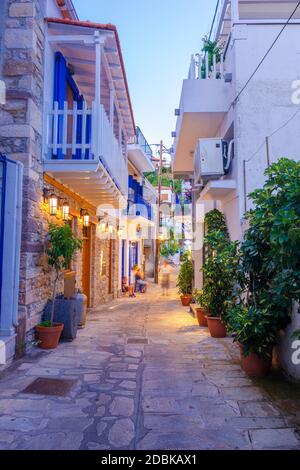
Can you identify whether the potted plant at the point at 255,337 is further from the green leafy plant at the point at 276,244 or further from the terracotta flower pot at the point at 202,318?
the terracotta flower pot at the point at 202,318

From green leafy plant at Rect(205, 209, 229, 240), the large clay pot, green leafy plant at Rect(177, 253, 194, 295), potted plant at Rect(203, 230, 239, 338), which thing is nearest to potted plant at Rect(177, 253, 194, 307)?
green leafy plant at Rect(177, 253, 194, 295)

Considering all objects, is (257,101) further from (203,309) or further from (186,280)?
(186,280)

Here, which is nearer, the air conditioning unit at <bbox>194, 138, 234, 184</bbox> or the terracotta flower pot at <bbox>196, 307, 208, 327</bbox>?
the air conditioning unit at <bbox>194, 138, 234, 184</bbox>

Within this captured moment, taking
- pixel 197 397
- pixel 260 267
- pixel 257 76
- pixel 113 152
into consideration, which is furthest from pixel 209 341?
pixel 257 76

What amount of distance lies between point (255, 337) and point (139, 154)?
41.6ft

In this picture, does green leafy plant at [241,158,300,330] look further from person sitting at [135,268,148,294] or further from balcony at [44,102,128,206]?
person sitting at [135,268,148,294]

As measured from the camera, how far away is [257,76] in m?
6.92

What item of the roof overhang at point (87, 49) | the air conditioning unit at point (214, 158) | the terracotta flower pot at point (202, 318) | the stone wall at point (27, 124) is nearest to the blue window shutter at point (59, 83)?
the roof overhang at point (87, 49)

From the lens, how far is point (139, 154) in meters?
15.8

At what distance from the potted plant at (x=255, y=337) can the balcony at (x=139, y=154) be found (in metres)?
11.7

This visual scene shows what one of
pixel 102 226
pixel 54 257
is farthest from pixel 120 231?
pixel 54 257

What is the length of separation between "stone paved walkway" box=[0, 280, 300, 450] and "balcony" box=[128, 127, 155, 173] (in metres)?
10.6

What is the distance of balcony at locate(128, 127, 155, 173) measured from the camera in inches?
591
